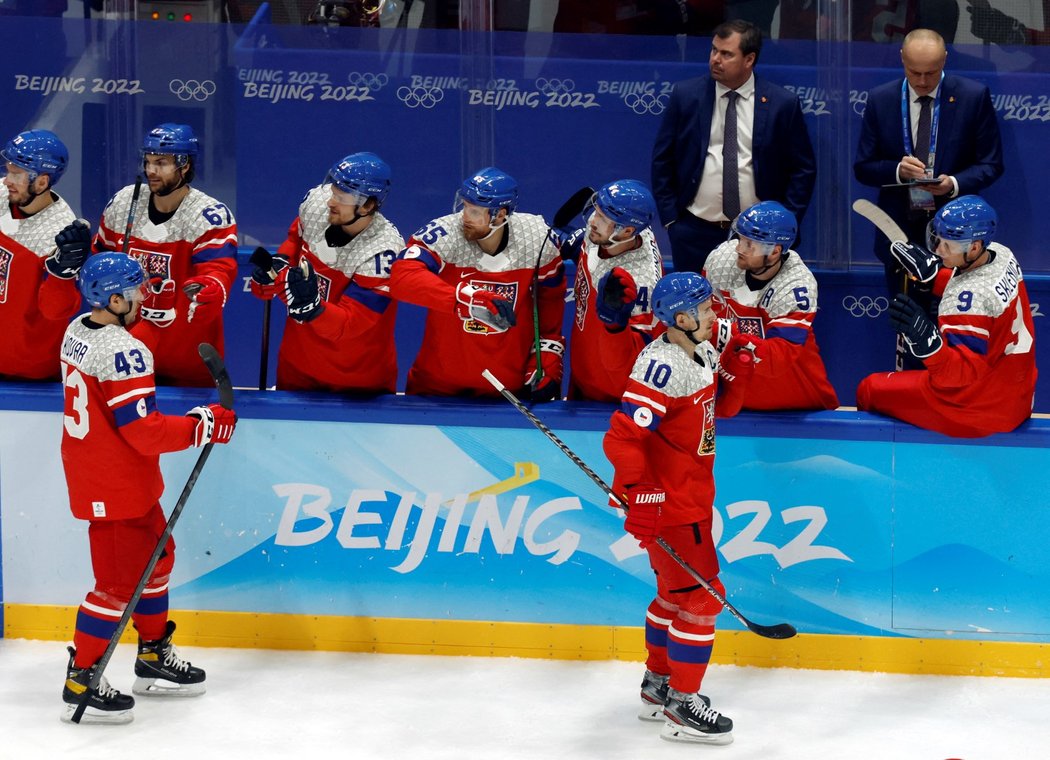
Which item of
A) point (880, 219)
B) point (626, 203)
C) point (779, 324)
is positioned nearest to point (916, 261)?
point (880, 219)

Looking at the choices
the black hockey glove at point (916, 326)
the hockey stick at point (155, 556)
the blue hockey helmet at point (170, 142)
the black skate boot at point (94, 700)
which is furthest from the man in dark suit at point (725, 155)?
the black skate boot at point (94, 700)

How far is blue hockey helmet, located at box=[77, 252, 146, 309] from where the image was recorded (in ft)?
15.8

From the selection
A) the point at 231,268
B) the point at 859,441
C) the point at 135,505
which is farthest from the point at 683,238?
the point at 135,505

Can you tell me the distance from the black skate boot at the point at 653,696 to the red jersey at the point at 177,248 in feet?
6.82

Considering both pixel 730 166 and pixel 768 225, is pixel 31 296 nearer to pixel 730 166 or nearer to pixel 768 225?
pixel 768 225

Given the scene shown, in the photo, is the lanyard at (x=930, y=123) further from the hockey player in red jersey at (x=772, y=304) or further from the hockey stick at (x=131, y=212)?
the hockey stick at (x=131, y=212)

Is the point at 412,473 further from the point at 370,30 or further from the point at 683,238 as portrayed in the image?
the point at 370,30

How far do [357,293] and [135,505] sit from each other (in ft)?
3.65

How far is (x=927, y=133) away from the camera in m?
6.45

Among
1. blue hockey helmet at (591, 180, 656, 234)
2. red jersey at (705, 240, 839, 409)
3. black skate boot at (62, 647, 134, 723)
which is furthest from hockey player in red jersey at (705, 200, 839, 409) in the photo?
black skate boot at (62, 647, 134, 723)

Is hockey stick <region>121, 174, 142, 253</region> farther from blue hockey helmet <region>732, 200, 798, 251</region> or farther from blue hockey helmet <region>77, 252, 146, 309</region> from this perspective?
blue hockey helmet <region>732, 200, 798, 251</region>

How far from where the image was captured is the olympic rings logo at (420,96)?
7.38 metres

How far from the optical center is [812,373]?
5508 mm

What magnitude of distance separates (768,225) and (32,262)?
2.67m
